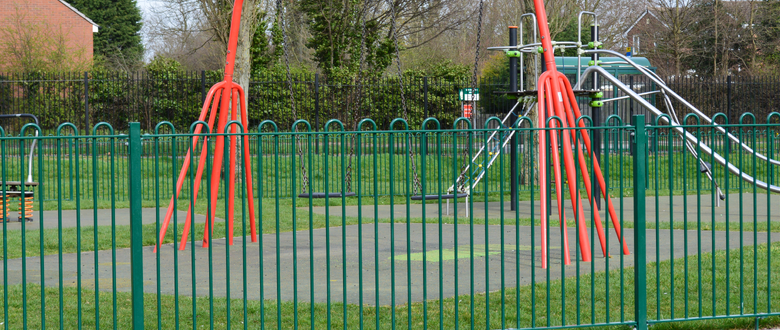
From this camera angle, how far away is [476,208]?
13.1 m

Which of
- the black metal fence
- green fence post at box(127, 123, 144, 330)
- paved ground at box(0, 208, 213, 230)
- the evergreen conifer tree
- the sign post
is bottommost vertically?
paved ground at box(0, 208, 213, 230)

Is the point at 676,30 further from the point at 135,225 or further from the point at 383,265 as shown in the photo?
the point at 135,225

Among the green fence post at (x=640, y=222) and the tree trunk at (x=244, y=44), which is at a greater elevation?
the tree trunk at (x=244, y=44)

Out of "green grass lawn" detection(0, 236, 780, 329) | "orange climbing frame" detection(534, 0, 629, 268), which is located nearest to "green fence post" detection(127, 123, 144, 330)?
"green grass lawn" detection(0, 236, 780, 329)

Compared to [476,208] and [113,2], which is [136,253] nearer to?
[476,208]

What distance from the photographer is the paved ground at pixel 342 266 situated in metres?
6.52

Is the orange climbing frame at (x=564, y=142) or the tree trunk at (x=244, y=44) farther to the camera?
the tree trunk at (x=244, y=44)

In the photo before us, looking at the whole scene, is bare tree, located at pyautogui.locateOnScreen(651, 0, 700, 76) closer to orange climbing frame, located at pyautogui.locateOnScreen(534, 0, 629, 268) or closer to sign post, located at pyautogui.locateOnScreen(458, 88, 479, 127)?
sign post, located at pyautogui.locateOnScreen(458, 88, 479, 127)

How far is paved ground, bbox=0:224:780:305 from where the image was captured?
6520mm

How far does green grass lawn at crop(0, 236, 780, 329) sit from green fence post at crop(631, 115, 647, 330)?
0.11 m

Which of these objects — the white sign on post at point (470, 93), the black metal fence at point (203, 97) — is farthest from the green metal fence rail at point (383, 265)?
the black metal fence at point (203, 97)

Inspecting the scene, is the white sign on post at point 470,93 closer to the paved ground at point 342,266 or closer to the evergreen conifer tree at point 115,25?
the paved ground at point 342,266

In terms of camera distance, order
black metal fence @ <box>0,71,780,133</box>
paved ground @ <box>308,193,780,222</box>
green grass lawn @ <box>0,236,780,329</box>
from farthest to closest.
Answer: black metal fence @ <box>0,71,780,133</box>, paved ground @ <box>308,193,780,222</box>, green grass lawn @ <box>0,236,780,329</box>

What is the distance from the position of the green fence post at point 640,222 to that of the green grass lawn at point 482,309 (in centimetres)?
11
